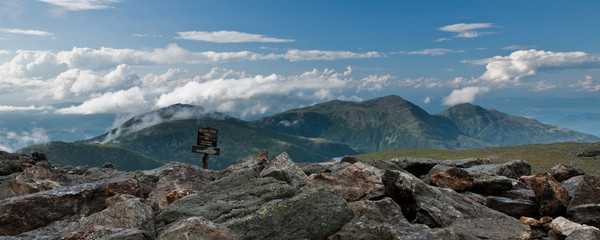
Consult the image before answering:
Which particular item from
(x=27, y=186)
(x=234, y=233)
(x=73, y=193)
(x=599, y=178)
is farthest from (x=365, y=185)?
(x=27, y=186)

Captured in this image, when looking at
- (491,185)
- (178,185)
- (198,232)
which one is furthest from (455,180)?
(198,232)

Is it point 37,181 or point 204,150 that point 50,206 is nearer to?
Answer: point 37,181

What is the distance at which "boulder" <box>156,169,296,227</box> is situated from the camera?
1485cm

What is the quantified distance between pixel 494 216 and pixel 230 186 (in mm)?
11109

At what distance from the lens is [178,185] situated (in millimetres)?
20156

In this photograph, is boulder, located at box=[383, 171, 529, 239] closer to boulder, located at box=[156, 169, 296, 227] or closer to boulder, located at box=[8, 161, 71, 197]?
boulder, located at box=[156, 169, 296, 227]

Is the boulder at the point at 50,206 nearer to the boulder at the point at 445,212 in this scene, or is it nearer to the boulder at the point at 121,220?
the boulder at the point at 121,220

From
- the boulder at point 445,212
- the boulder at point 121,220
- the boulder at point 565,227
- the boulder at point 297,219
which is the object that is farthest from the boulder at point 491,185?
the boulder at point 121,220

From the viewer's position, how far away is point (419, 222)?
1482 centimetres

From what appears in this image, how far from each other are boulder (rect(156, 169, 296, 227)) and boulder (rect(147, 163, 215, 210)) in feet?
7.13

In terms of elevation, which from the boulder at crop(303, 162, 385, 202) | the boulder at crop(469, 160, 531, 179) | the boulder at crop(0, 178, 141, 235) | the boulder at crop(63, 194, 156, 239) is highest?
the boulder at crop(303, 162, 385, 202)

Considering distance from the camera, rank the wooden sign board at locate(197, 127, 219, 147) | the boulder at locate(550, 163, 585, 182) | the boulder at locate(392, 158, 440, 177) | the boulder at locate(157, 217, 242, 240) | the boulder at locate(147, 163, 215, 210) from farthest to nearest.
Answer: the wooden sign board at locate(197, 127, 219, 147) → the boulder at locate(392, 158, 440, 177) → the boulder at locate(550, 163, 585, 182) → the boulder at locate(147, 163, 215, 210) → the boulder at locate(157, 217, 242, 240)

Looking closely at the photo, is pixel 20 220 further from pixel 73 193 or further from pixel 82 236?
pixel 82 236

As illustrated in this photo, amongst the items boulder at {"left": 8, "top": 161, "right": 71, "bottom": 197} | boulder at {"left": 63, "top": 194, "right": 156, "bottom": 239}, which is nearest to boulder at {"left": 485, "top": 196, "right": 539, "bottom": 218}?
boulder at {"left": 63, "top": 194, "right": 156, "bottom": 239}
